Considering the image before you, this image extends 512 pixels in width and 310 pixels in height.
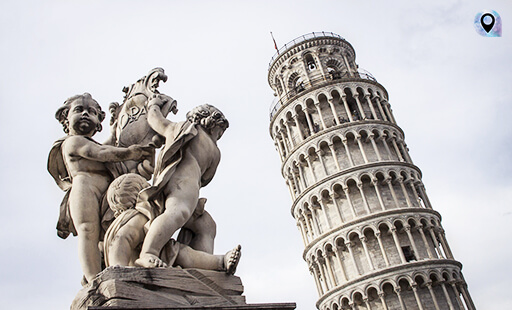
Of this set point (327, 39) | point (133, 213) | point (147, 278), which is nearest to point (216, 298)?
point (147, 278)

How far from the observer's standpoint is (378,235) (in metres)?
27.2

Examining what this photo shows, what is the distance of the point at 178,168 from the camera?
3375 mm

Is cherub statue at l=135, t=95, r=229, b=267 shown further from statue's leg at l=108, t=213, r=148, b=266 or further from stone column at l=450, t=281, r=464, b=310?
stone column at l=450, t=281, r=464, b=310

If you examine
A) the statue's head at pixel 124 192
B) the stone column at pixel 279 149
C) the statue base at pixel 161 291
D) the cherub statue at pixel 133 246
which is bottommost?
the statue base at pixel 161 291

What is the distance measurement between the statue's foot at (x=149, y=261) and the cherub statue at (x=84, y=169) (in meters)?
0.49

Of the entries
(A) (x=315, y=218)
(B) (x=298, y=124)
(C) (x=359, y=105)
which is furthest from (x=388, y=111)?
(A) (x=315, y=218)

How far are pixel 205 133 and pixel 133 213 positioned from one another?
0.78 metres


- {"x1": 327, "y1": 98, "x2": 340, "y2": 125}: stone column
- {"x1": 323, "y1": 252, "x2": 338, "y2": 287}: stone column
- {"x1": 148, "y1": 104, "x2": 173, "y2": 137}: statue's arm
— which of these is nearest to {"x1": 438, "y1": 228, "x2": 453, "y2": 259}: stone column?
{"x1": 323, "y1": 252, "x2": 338, "y2": 287}: stone column

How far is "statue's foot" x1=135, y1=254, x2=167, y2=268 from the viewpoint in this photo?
114 inches

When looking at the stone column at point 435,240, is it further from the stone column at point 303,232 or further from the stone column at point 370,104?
the stone column at point 370,104

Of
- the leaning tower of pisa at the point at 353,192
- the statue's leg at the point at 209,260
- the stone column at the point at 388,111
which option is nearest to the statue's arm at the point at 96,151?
the statue's leg at the point at 209,260

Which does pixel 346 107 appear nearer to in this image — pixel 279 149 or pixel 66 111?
pixel 279 149

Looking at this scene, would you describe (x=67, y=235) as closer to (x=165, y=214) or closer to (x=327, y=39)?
(x=165, y=214)

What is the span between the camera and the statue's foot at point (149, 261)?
2.91m
